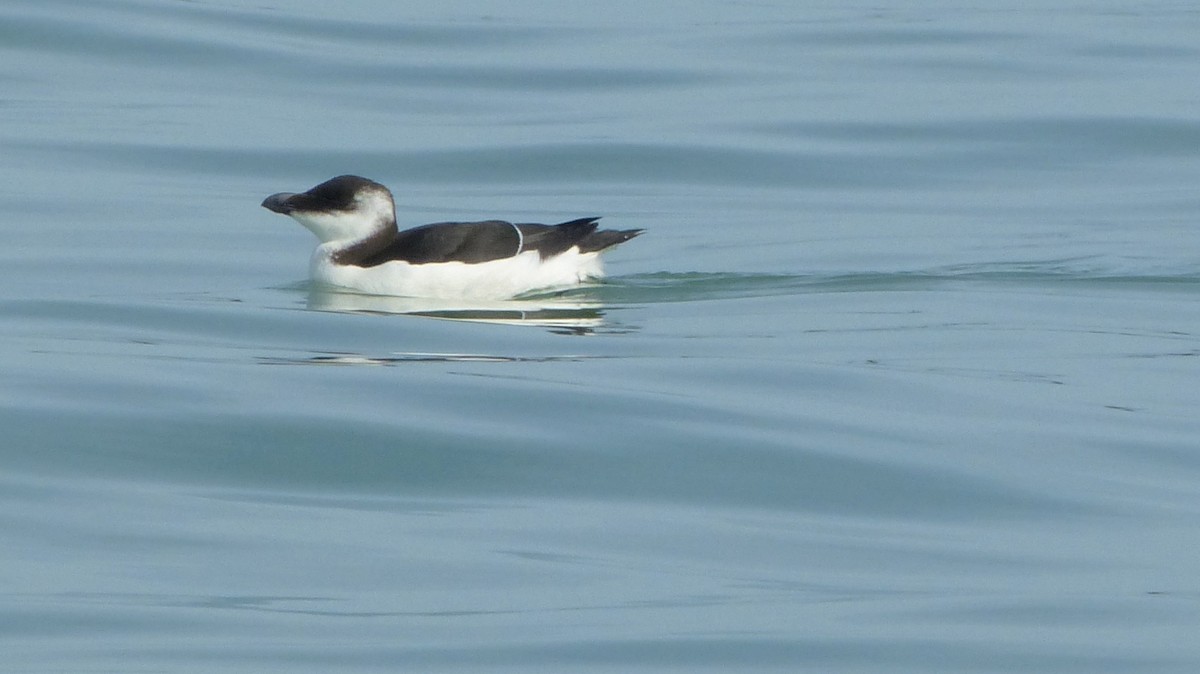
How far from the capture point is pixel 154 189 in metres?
16.4

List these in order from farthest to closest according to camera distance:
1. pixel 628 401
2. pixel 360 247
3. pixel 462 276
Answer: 1. pixel 360 247
2. pixel 462 276
3. pixel 628 401

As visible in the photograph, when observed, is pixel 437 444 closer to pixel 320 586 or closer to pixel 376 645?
pixel 320 586

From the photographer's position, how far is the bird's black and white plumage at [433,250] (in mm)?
11555

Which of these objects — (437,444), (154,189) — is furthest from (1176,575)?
(154,189)

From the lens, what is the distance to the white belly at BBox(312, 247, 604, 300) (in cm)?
1152

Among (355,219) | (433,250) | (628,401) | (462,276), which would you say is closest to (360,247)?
(355,219)

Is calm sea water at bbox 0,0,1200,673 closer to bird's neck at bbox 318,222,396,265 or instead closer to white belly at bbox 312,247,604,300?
white belly at bbox 312,247,604,300

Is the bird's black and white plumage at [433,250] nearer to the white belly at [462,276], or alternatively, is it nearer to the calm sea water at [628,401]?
the white belly at [462,276]

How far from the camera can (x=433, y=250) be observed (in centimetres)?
1155

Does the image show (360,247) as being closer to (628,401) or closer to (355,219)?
(355,219)

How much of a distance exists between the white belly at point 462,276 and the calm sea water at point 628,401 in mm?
220

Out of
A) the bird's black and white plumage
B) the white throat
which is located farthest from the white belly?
the white throat

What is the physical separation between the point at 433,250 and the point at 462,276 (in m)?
0.22

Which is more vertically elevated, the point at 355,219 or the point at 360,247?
the point at 355,219
